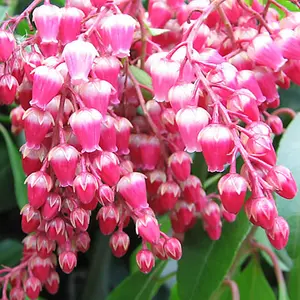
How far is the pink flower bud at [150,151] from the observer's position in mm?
760

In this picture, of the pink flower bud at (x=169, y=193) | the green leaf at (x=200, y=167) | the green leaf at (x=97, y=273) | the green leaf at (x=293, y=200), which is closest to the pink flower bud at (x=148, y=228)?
the pink flower bud at (x=169, y=193)

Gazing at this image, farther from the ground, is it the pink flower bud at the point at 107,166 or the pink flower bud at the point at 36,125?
the pink flower bud at the point at 36,125

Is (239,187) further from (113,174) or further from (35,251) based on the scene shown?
(35,251)

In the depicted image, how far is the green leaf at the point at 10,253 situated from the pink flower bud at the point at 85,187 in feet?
2.47

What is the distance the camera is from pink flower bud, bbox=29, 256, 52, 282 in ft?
2.54

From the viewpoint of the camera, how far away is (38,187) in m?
0.65

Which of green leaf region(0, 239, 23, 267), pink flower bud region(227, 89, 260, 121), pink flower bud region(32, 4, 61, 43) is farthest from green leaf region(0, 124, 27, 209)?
pink flower bud region(227, 89, 260, 121)

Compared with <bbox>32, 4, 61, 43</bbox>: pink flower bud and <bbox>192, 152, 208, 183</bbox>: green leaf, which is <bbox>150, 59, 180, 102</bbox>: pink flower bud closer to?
<bbox>32, 4, 61, 43</bbox>: pink flower bud

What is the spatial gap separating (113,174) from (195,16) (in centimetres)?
34

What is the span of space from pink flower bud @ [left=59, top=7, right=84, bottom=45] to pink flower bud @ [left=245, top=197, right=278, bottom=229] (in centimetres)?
29

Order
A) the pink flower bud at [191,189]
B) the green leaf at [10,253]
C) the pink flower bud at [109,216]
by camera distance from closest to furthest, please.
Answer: the pink flower bud at [109,216]
the pink flower bud at [191,189]
the green leaf at [10,253]

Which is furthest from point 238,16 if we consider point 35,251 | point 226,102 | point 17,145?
point 17,145

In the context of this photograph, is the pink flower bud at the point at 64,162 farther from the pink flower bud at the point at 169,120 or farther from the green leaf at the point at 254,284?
the green leaf at the point at 254,284

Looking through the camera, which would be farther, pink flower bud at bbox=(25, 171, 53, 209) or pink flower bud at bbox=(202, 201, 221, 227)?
pink flower bud at bbox=(202, 201, 221, 227)
